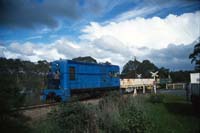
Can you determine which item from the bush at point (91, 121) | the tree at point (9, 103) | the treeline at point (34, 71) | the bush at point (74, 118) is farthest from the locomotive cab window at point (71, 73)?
the tree at point (9, 103)

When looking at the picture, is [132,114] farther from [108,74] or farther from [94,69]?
[108,74]

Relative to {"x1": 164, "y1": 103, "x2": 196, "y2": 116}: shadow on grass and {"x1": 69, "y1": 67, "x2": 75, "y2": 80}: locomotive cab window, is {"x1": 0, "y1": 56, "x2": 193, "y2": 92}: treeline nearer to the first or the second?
{"x1": 69, "y1": 67, "x2": 75, "y2": 80}: locomotive cab window

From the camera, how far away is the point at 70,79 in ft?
64.7

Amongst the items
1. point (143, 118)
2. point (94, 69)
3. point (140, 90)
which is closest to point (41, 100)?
point (94, 69)

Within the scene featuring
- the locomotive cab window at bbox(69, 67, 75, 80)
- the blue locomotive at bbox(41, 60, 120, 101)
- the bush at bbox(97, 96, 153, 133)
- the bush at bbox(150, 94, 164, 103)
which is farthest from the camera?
the bush at bbox(150, 94, 164, 103)

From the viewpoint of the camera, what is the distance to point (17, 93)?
8.70 meters

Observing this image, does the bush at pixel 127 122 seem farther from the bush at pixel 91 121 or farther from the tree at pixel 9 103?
the tree at pixel 9 103

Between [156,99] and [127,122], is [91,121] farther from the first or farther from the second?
[156,99]

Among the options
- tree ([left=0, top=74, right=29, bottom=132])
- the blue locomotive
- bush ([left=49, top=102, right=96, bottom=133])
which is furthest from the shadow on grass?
tree ([left=0, top=74, right=29, bottom=132])

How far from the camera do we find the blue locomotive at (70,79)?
1889 centimetres

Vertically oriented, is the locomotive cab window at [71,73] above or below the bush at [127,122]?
above

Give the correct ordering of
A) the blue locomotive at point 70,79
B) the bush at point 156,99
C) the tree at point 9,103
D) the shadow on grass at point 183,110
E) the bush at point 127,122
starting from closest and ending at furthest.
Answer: the tree at point 9,103 < the bush at point 127,122 < the shadow on grass at point 183,110 < the blue locomotive at point 70,79 < the bush at point 156,99

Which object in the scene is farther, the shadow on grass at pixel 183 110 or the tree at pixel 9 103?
the shadow on grass at pixel 183 110

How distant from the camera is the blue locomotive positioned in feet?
62.0
